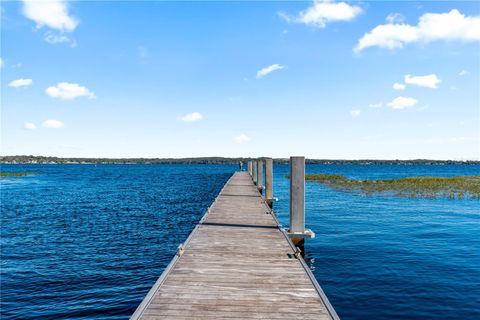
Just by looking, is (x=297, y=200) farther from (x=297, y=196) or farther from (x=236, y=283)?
(x=236, y=283)

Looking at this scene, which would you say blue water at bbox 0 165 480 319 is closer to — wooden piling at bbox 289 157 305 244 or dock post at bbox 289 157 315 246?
dock post at bbox 289 157 315 246

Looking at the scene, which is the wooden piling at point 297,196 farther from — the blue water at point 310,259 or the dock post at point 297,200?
the blue water at point 310,259

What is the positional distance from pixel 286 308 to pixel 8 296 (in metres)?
8.32

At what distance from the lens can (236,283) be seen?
21.5 ft

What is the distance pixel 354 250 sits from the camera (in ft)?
45.3

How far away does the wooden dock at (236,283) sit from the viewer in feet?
17.6

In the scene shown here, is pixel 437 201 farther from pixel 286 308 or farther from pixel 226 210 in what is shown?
pixel 286 308

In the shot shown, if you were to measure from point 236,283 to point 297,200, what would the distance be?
532 cm

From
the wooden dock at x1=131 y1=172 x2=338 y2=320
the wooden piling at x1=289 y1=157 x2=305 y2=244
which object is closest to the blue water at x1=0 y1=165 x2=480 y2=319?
the wooden piling at x1=289 y1=157 x2=305 y2=244

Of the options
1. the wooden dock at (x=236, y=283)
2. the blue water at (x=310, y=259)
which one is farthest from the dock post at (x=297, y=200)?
the blue water at (x=310, y=259)

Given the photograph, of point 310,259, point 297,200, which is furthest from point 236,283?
point 310,259

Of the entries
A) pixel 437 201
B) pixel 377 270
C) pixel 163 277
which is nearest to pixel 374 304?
pixel 377 270

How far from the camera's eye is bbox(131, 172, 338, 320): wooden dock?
536 centimetres

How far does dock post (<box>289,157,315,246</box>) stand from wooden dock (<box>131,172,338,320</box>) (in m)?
0.78
